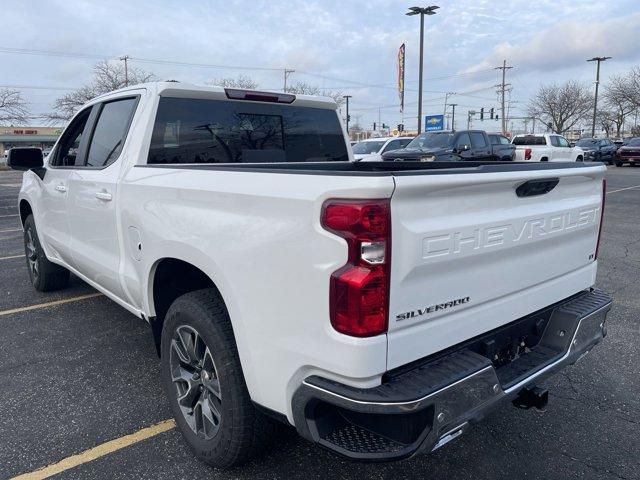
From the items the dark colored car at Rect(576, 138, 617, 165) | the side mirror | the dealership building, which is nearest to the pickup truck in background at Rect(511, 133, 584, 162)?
the dark colored car at Rect(576, 138, 617, 165)

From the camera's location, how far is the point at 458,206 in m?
2.02

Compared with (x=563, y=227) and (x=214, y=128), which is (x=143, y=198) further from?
(x=563, y=227)

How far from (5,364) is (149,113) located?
2.25 m

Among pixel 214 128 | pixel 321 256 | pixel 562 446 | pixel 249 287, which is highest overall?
pixel 214 128

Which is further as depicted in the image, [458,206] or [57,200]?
[57,200]

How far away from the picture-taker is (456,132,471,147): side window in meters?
16.7

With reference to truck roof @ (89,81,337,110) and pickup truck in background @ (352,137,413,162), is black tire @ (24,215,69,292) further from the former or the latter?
pickup truck in background @ (352,137,413,162)

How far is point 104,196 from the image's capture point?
339 cm

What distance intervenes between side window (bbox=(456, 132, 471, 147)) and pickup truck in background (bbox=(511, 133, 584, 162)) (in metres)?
6.29

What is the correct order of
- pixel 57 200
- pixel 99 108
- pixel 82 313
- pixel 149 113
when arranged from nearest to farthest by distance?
→ 1. pixel 149 113
2. pixel 99 108
3. pixel 57 200
4. pixel 82 313

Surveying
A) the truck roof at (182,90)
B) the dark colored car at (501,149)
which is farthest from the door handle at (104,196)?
the dark colored car at (501,149)

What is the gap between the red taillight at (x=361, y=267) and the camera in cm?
178

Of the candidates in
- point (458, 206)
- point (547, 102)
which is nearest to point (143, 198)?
point (458, 206)

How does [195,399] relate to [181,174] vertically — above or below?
below
